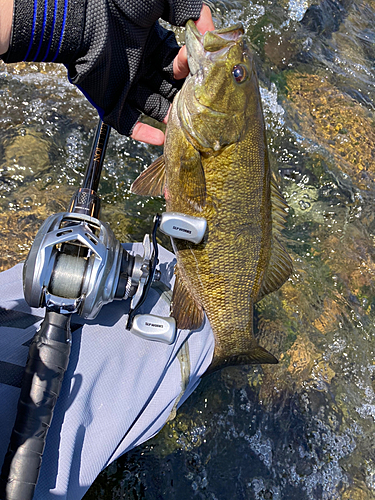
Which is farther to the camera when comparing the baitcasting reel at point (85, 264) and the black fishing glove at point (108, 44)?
the black fishing glove at point (108, 44)

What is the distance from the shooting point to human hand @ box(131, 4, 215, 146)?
83.8 inches

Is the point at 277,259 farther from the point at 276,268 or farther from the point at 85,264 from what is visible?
the point at 85,264

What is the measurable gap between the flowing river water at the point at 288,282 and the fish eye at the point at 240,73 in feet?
4.69

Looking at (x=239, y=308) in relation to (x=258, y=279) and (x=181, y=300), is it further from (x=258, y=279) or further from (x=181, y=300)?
(x=181, y=300)

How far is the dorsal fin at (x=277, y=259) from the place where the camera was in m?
2.29

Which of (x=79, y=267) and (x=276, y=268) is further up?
(x=79, y=267)

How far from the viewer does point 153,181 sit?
2324 millimetres

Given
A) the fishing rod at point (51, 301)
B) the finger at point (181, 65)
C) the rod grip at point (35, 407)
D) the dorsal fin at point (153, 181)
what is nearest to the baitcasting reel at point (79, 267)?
the fishing rod at point (51, 301)

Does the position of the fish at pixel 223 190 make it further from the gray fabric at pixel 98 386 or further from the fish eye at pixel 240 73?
the gray fabric at pixel 98 386

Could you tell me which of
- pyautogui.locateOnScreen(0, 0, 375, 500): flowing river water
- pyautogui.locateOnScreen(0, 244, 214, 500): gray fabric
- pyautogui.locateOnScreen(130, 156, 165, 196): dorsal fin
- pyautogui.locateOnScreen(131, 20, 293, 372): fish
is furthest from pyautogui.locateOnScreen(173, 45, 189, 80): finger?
pyautogui.locateOnScreen(0, 244, 214, 500): gray fabric

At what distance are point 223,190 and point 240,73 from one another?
25.8 inches

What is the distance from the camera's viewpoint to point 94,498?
8.07 ft

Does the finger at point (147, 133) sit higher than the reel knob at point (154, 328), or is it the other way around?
the finger at point (147, 133)

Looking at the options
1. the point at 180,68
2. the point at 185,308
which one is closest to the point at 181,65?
the point at 180,68
